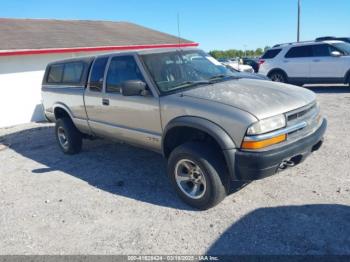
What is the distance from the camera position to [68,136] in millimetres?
6520

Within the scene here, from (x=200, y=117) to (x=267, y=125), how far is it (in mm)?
757

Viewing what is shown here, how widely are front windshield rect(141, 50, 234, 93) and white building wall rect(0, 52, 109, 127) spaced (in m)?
7.51

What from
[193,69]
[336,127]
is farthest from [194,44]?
[193,69]

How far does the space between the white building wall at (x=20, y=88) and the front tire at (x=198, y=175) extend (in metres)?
8.36

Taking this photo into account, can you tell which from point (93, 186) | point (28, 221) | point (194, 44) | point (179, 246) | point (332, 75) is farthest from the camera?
point (194, 44)

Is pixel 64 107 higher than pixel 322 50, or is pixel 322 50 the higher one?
pixel 322 50

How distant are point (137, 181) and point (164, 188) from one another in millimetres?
540

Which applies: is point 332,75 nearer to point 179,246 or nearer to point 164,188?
point 164,188

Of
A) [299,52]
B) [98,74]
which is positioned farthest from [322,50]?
[98,74]

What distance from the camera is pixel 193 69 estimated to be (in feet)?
15.8

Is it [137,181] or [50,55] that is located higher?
[50,55]

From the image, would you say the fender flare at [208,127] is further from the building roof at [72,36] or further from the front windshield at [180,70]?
the building roof at [72,36]

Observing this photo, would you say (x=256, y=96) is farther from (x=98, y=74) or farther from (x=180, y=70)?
(x=98, y=74)

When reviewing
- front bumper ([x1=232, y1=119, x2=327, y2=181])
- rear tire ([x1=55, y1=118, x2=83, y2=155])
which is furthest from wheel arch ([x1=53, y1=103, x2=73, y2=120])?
front bumper ([x1=232, y1=119, x2=327, y2=181])
